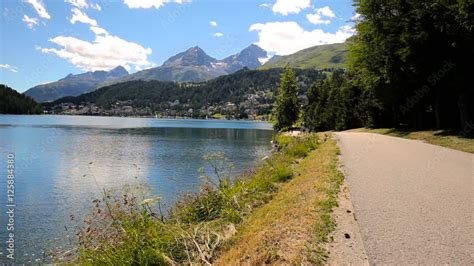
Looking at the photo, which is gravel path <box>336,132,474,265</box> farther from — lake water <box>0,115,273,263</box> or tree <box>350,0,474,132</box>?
tree <box>350,0,474,132</box>

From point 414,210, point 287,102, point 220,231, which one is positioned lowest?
point 220,231

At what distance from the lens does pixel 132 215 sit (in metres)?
8.96

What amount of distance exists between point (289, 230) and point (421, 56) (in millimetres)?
28795

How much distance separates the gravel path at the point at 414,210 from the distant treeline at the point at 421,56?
52.0ft

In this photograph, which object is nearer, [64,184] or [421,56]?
[64,184]

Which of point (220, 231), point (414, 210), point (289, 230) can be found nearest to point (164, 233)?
point (220, 231)

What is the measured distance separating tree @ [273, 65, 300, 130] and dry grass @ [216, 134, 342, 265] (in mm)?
74802

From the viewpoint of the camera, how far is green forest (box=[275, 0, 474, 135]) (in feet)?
97.5

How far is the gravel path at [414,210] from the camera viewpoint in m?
6.46

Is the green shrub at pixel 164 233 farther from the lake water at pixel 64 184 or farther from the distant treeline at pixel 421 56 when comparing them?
the distant treeline at pixel 421 56

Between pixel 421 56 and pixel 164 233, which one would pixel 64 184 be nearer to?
pixel 164 233

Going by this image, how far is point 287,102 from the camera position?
85.8 metres

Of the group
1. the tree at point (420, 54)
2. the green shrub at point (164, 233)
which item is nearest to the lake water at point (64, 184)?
the green shrub at point (164, 233)

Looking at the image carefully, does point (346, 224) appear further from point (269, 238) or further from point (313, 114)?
point (313, 114)
